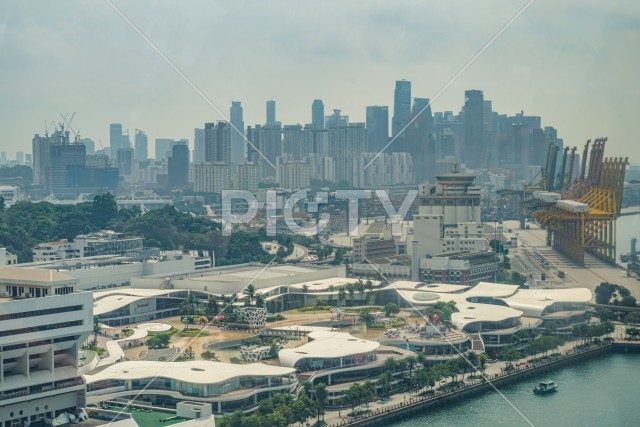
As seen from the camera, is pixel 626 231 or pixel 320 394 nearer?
pixel 320 394

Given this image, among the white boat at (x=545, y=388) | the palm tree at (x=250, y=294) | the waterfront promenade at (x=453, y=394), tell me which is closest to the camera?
the waterfront promenade at (x=453, y=394)

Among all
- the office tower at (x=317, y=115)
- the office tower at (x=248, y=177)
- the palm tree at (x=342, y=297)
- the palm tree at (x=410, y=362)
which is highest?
the office tower at (x=317, y=115)

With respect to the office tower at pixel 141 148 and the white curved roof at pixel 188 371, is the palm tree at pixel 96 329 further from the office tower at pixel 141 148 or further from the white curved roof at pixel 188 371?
the office tower at pixel 141 148

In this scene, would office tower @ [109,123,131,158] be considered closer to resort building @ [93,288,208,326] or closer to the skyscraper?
the skyscraper

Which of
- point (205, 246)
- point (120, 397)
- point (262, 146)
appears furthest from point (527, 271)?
point (262, 146)

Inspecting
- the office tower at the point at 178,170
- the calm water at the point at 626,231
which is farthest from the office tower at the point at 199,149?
the calm water at the point at 626,231

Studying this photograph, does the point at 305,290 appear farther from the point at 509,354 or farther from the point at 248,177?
the point at 248,177

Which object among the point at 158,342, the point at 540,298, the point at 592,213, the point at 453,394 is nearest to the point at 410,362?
the point at 453,394
